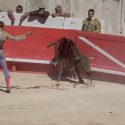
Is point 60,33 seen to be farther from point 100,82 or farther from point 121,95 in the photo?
point 121,95

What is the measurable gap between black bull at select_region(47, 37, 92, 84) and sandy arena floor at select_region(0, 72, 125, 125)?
39cm

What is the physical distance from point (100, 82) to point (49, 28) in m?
1.92

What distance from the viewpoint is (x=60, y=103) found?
10.4 m

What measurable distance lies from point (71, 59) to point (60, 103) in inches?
97.9

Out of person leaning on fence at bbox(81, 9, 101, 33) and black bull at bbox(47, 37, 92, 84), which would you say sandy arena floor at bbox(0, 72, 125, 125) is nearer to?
black bull at bbox(47, 37, 92, 84)

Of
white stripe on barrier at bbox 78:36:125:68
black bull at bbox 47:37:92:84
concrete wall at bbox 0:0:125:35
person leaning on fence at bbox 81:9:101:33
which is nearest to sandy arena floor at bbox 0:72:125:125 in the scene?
black bull at bbox 47:37:92:84

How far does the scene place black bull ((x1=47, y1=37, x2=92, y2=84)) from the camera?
501 inches

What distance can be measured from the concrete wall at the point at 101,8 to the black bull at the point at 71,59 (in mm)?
5073

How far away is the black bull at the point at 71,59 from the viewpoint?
12.7m

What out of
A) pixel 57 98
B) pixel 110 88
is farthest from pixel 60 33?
pixel 57 98

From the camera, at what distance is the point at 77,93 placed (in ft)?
37.8

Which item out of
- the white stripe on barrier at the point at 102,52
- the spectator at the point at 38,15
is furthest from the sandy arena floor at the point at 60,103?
the spectator at the point at 38,15

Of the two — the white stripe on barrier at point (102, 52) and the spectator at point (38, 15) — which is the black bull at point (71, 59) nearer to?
the white stripe on barrier at point (102, 52)

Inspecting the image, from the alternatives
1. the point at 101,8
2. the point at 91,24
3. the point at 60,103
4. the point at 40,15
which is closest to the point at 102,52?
the point at 91,24
